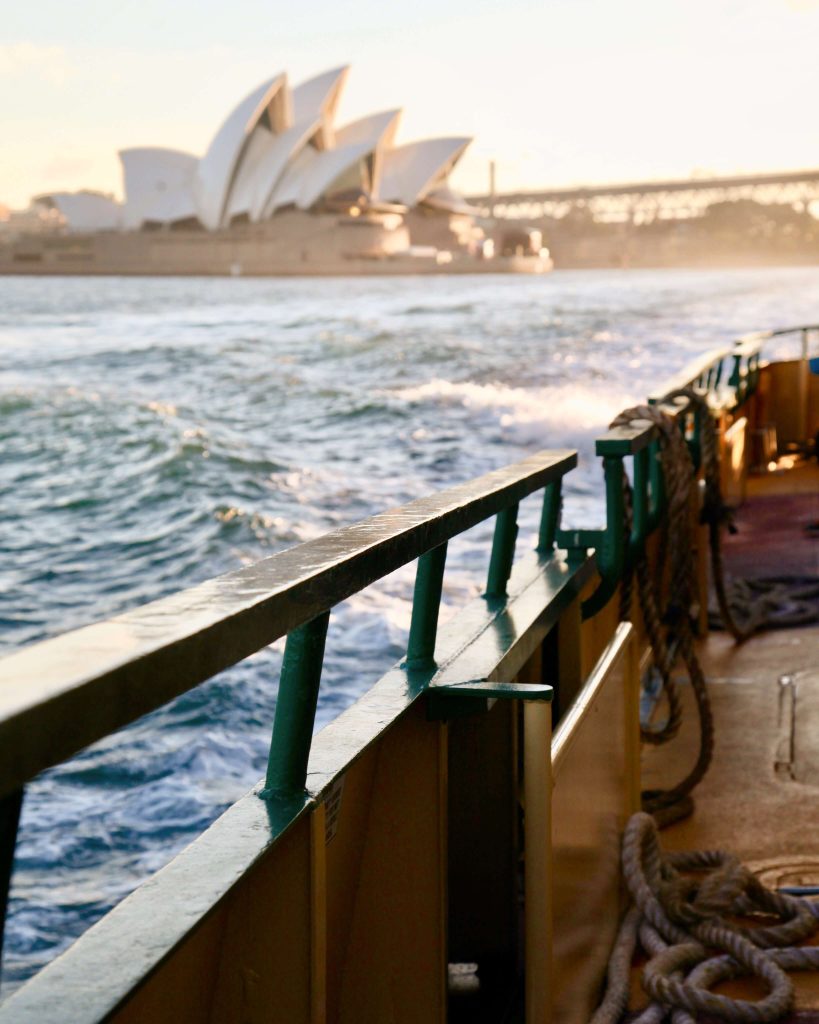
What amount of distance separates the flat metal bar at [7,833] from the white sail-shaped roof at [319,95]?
56476mm

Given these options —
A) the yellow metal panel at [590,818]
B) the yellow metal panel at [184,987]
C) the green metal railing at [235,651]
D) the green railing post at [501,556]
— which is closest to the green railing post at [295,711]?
the green metal railing at [235,651]

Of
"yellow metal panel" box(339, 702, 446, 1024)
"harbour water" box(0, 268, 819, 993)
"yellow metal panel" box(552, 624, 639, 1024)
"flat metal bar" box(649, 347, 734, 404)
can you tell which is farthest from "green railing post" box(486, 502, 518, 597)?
"harbour water" box(0, 268, 819, 993)

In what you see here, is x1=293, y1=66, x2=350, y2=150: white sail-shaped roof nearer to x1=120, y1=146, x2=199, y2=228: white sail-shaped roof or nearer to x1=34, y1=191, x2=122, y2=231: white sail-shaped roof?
x1=120, y1=146, x2=199, y2=228: white sail-shaped roof

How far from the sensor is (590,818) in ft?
5.97

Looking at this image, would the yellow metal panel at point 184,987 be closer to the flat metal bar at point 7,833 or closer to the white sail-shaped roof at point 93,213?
the flat metal bar at point 7,833

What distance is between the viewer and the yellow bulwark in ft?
2.33

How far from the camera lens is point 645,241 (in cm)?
9969

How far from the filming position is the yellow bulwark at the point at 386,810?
0.71m

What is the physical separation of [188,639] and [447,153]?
218ft

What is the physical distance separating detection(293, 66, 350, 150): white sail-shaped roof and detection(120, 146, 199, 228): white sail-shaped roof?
433 inches

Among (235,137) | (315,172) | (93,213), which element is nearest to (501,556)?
(235,137)

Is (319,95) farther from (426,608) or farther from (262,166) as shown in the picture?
(426,608)

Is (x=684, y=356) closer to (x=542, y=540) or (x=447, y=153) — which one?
(x=542, y=540)

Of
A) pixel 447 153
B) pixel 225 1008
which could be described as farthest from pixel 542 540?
pixel 447 153
